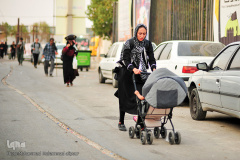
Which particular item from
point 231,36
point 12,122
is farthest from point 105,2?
point 12,122

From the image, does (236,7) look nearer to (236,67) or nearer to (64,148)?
(236,67)

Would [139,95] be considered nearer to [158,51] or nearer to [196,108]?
[196,108]

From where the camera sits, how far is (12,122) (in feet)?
31.6

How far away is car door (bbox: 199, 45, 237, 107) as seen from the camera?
9281 mm

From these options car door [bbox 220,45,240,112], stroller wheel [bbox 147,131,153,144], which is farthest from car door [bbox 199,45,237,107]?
stroller wheel [bbox 147,131,153,144]

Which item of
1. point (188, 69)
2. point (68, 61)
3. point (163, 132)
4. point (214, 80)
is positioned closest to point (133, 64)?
point (163, 132)

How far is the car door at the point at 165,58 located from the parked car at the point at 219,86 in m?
2.28

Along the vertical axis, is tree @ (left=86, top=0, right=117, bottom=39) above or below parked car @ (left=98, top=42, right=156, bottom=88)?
above

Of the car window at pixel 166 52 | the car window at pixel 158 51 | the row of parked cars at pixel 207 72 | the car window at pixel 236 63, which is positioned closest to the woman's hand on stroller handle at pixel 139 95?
the row of parked cars at pixel 207 72

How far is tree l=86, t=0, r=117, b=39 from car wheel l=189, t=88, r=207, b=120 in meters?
54.4

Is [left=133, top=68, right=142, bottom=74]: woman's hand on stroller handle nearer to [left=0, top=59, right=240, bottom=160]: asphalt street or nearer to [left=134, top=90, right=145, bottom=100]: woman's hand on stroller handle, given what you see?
[left=134, top=90, right=145, bottom=100]: woman's hand on stroller handle

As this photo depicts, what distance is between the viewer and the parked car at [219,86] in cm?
855

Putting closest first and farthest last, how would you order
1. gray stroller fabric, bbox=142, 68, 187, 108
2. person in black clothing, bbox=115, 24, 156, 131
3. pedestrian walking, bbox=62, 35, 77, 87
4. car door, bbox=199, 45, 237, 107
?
gray stroller fabric, bbox=142, 68, 187, 108, person in black clothing, bbox=115, 24, 156, 131, car door, bbox=199, 45, 237, 107, pedestrian walking, bbox=62, 35, 77, 87

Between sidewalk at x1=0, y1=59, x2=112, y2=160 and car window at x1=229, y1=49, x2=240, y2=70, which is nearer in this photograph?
sidewalk at x1=0, y1=59, x2=112, y2=160
